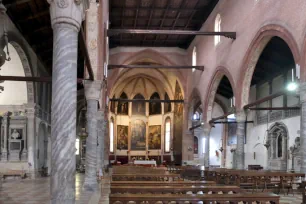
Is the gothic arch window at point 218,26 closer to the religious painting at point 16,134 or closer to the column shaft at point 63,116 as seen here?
the religious painting at point 16,134

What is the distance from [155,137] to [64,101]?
35843 mm

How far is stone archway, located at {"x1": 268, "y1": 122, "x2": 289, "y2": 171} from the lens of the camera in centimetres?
2438

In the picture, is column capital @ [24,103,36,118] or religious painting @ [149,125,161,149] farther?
religious painting @ [149,125,161,149]

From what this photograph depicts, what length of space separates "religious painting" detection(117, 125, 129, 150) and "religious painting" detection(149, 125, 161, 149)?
2685 millimetres

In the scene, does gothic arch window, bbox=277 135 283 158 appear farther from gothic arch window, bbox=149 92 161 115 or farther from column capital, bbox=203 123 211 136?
gothic arch window, bbox=149 92 161 115

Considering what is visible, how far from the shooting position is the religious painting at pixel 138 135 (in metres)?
42.2

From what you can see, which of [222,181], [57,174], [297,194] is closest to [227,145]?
[222,181]

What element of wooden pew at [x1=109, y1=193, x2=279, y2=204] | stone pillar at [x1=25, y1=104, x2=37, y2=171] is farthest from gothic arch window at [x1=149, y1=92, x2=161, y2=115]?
wooden pew at [x1=109, y1=193, x2=279, y2=204]

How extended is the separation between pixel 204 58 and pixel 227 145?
37.1 feet

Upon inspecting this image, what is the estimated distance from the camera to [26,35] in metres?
17.8

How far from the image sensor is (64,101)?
645 cm

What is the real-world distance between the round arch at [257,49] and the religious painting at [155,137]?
22.1m

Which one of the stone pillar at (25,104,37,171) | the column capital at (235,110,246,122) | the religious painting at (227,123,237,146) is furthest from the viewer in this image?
the religious painting at (227,123,237,146)

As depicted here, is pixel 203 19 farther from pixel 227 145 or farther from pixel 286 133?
pixel 227 145
